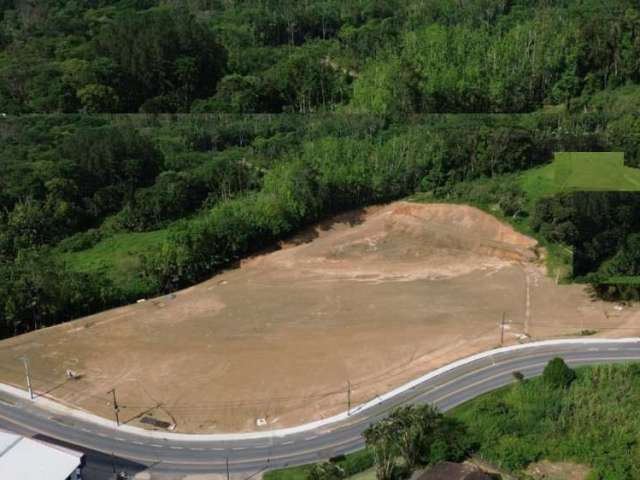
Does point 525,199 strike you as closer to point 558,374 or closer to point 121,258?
point 558,374

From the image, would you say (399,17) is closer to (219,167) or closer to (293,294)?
(219,167)

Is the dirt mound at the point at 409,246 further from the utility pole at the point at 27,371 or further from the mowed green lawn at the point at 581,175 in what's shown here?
the utility pole at the point at 27,371

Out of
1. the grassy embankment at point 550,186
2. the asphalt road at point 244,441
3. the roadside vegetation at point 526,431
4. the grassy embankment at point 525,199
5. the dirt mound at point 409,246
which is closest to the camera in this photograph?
the roadside vegetation at point 526,431

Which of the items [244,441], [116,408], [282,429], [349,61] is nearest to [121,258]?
[116,408]

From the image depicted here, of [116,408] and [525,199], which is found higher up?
[525,199]

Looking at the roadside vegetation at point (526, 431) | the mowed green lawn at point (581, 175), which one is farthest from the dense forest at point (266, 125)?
the roadside vegetation at point (526, 431)

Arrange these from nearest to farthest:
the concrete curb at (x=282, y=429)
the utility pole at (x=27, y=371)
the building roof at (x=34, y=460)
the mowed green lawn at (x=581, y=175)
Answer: the building roof at (x=34, y=460) < the concrete curb at (x=282, y=429) < the utility pole at (x=27, y=371) < the mowed green lawn at (x=581, y=175)
